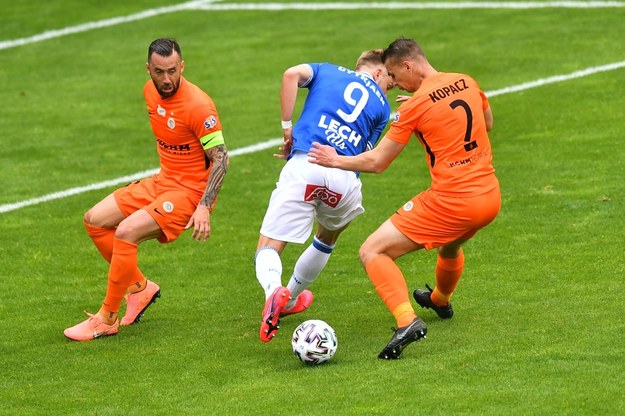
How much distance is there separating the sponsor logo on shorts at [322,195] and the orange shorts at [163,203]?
43.1 inches

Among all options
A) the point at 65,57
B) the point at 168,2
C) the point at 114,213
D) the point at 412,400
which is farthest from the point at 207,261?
the point at 168,2

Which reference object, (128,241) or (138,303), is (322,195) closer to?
(128,241)

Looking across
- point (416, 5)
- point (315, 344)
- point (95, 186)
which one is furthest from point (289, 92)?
point (416, 5)

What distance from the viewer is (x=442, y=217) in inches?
367

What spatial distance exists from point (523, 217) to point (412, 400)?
5.55 meters

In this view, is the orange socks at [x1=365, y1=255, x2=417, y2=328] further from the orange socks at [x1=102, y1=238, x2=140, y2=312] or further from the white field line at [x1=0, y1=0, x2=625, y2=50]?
the white field line at [x1=0, y1=0, x2=625, y2=50]

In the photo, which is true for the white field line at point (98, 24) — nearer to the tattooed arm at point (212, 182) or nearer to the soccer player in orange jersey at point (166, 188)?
the soccer player in orange jersey at point (166, 188)

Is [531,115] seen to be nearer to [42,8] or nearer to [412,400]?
[412,400]

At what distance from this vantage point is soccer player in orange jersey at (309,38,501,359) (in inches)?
360

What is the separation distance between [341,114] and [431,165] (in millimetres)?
981

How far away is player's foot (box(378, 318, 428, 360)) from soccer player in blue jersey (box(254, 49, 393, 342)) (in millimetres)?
1012

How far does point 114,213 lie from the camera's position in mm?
10680

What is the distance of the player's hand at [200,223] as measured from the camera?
9.88 metres

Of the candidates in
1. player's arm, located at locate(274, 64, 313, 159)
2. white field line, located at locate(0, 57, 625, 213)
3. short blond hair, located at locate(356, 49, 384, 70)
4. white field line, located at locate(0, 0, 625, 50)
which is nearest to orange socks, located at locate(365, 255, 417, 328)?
player's arm, located at locate(274, 64, 313, 159)
